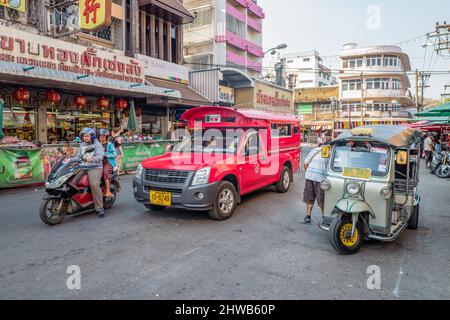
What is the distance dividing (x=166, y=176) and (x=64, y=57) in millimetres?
9531

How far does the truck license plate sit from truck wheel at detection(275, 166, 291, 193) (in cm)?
390

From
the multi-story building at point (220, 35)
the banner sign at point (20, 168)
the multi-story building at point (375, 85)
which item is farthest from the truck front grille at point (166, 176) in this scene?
the multi-story building at point (375, 85)

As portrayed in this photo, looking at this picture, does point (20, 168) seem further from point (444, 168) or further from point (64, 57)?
point (444, 168)

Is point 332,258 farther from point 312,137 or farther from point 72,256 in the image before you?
point 312,137

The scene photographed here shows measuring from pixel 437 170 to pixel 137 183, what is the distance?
12.6 meters

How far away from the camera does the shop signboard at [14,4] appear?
11.4 meters

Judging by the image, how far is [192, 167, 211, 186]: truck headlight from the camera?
5925 mm

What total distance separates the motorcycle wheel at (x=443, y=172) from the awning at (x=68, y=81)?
39.7ft

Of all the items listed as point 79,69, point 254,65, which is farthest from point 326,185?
point 254,65

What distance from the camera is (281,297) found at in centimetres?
335

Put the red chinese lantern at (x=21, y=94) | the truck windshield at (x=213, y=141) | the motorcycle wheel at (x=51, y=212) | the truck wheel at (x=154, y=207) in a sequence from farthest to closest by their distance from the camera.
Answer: the red chinese lantern at (x=21, y=94), the truck windshield at (x=213, y=141), the truck wheel at (x=154, y=207), the motorcycle wheel at (x=51, y=212)

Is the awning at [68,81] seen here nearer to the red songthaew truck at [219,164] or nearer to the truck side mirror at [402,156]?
the red songthaew truck at [219,164]

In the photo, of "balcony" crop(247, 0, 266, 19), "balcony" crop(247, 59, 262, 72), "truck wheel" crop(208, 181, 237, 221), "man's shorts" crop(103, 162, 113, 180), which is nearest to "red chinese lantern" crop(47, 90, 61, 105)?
"man's shorts" crop(103, 162, 113, 180)
